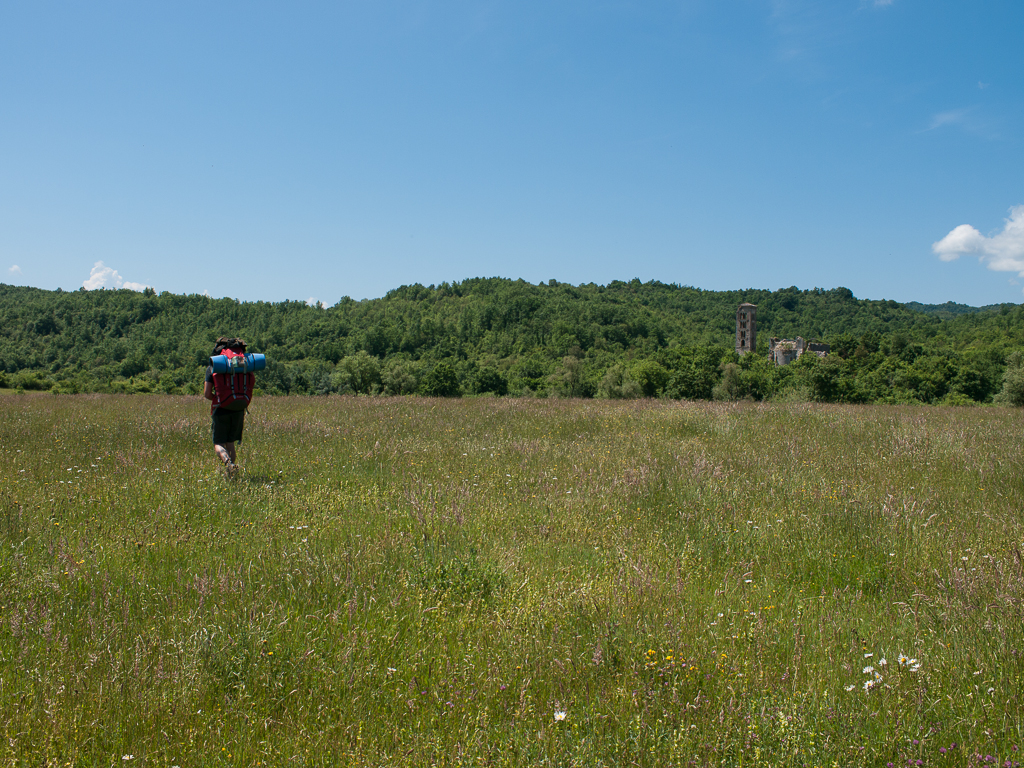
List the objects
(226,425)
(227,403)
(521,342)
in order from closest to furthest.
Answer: (227,403) < (226,425) < (521,342)

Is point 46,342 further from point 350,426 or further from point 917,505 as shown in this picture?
point 917,505

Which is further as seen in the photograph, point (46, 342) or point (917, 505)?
point (46, 342)

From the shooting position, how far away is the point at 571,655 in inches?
101

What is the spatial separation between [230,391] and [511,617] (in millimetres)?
4790

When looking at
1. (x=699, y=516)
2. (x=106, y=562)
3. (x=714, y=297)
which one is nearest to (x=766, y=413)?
(x=699, y=516)

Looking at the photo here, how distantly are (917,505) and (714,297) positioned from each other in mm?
161149

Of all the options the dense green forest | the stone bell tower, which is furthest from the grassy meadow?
the stone bell tower

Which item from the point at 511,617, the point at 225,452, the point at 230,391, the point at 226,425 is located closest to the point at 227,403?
the point at 230,391

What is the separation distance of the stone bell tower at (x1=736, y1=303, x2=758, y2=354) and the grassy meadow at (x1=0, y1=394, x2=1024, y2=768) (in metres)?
128

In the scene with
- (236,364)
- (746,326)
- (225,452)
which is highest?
(746,326)

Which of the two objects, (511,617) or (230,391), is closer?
(511,617)

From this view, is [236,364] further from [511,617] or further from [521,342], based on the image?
[521,342]

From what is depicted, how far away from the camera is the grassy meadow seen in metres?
2.04

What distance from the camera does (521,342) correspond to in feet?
364
